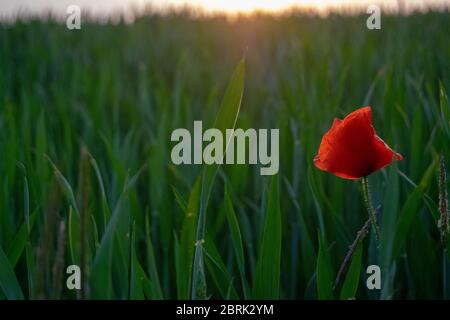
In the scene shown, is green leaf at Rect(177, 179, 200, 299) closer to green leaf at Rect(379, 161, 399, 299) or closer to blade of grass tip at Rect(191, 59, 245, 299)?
blade of grass tip at Rect(191, 59, 245, 299)

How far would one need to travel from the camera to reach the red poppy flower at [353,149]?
50 cm

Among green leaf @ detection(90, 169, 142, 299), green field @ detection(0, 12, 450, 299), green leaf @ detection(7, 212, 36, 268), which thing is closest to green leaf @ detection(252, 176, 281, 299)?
green field @ detection(0, 12, 450, 299)

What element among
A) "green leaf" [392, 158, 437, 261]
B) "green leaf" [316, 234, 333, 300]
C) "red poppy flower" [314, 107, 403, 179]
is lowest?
"green leaf" [316, 234, 333, 300]

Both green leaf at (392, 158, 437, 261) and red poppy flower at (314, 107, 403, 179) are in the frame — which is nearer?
red poppy flower at (314, 107, 403, 179)

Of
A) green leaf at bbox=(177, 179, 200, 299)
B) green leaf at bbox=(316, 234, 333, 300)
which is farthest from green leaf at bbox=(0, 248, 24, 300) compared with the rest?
green leaf at bbox=(316, 234, 333, 300)

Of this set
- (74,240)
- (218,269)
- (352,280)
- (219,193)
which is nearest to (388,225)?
(352,280)

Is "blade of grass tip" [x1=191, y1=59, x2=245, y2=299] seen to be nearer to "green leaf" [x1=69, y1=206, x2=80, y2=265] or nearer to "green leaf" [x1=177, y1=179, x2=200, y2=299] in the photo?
"green leaf" [x1=177, y1=179, x2=200, y2=299]

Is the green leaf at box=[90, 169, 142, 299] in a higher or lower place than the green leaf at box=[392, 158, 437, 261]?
lower

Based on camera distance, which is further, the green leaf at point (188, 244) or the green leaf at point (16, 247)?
the green leaf at point (16, 247)

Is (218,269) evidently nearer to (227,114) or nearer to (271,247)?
(271,247)

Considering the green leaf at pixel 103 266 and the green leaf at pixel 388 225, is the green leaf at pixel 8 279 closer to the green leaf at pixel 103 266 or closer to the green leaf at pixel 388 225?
the green leaf at pixel 103 266

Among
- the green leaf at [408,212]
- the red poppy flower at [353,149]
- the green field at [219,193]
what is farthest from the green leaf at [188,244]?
the green leaf at [408,212]

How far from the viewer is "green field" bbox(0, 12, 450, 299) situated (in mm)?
553

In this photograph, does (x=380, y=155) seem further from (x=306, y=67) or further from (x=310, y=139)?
(x=306, y=67)
